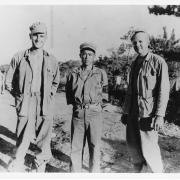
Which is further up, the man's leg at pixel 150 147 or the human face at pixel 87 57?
the human face at pixel 87 57

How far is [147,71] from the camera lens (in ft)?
11.4

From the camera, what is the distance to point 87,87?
3605mm

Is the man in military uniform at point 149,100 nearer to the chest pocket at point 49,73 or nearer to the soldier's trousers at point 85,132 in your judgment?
the soldier's trousers at point 85,132

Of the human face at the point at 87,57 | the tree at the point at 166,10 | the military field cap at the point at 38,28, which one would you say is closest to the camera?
the human face at the point at 87,57

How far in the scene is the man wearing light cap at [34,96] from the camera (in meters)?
3.79

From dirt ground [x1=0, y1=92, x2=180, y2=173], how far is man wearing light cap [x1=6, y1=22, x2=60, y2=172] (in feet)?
1.42

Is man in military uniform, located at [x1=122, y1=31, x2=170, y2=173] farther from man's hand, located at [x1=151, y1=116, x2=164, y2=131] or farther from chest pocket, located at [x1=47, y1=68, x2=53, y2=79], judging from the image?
chest pocket, located at [x1=47, y1=68, x2=53, y2=79]

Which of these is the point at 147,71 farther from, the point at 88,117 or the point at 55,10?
the point at 55,10

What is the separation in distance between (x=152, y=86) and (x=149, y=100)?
0.17m

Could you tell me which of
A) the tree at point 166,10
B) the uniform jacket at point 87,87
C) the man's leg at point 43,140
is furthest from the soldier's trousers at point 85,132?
the tree at point 166,10

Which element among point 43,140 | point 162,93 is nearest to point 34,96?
point 43,140

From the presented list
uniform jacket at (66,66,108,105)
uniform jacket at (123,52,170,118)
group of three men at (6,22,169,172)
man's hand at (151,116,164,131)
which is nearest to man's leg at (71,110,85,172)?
group of three men at (6,22,169,172)
